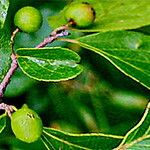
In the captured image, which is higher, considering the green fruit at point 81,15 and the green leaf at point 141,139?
the green fruit at point 81,15

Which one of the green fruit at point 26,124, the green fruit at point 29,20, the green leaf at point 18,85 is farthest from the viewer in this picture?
the green leaf at point 18,85

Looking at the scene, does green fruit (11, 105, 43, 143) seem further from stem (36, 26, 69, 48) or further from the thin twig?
stem (36, 26, 69, 48)

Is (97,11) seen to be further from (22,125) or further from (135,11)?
(22,125)

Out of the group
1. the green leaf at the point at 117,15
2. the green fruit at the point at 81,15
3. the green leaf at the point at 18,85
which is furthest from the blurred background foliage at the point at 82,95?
the green fruit at the point at 81,15

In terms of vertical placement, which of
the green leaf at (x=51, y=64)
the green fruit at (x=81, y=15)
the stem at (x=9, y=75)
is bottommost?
the stem at (x=9, y=75)

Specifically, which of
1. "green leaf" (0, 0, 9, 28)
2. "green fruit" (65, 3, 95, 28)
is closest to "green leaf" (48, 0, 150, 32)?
"green fruit" (65, 3, 95, 28)

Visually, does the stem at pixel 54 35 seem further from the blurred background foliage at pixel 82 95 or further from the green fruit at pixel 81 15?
the blurred background foliage at pixel 82 95

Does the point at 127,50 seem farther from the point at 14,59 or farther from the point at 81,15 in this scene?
the point at 14,59
